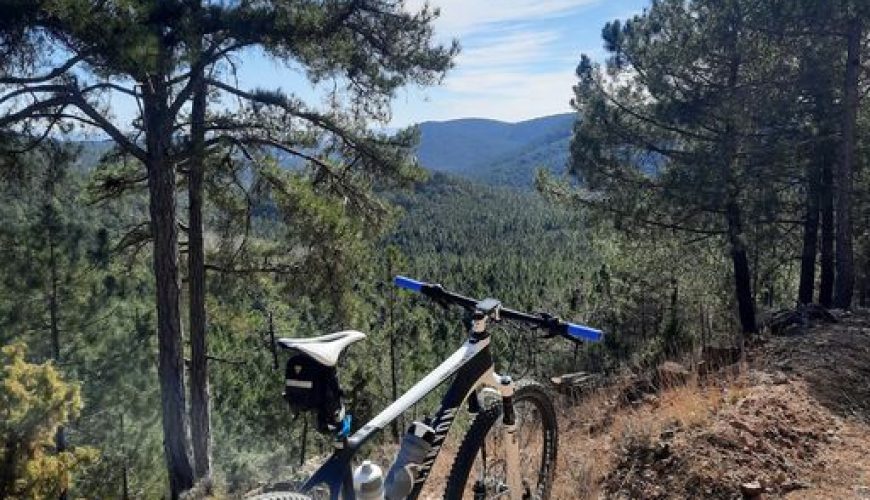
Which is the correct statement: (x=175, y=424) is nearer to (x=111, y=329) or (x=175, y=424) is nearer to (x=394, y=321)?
(x=111, y=329)

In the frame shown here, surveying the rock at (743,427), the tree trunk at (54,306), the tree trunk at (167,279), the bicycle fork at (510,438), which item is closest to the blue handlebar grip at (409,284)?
the bicycle fork at (510,438)

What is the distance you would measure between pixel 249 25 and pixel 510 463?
542cm

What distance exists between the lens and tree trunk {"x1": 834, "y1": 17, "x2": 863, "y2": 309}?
893 cm

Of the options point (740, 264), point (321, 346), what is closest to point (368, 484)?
point (321, 346)

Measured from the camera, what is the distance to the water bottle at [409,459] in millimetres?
2289

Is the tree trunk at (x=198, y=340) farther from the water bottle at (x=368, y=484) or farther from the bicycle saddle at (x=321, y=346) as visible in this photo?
the water bottle at (x=368, y=484)

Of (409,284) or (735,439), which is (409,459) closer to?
(409,284)

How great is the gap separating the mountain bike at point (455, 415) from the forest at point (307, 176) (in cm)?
29

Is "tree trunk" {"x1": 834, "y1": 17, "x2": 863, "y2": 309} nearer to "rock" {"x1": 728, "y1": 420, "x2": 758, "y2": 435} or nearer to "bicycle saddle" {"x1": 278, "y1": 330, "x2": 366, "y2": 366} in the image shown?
"rock" {"x1": 728, "y1": 420, "x2": 758, "y2": 435}

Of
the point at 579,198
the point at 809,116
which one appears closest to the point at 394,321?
the point at 579,198

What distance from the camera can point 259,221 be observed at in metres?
9.30

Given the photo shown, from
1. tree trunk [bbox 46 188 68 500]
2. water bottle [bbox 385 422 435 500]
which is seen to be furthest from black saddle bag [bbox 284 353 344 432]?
tree trunk [bbox 46 188 68 500]

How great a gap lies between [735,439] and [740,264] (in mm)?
8144

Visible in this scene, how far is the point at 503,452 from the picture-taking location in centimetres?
280
